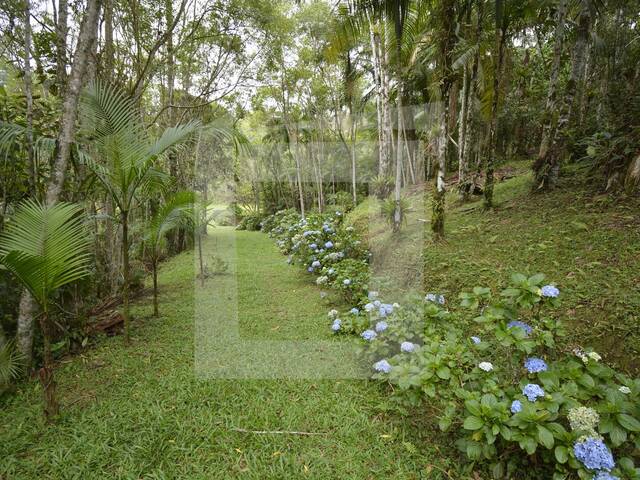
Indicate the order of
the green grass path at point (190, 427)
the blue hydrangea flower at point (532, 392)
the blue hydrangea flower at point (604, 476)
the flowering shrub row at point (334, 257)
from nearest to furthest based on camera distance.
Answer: the blue hydrangea flower at point (604, 476) < the blue hydrangea flower at point (532, 392) < the green grass path at point (190, 427) < the flowering shrub row at point (334, 257)

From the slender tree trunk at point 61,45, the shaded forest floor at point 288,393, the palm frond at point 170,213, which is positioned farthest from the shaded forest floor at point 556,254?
the slender tree trunk at point 61,45

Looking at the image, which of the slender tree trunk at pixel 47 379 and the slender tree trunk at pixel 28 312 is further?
the slender tree trunk at pixel 28 312

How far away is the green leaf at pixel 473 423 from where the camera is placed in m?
1.45

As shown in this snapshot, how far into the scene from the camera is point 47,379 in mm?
1943

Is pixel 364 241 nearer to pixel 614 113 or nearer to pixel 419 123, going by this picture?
pixel 614 113

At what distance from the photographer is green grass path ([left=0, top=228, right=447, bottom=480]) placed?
1721 mm

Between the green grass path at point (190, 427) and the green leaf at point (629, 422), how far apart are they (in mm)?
850

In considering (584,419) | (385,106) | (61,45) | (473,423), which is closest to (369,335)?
(473,423)

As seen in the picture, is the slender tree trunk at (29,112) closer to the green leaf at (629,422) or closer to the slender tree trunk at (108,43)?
the slender tree trunk at (108,43)

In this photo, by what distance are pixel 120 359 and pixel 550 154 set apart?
607cm

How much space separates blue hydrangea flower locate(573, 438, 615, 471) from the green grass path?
70 centimetres

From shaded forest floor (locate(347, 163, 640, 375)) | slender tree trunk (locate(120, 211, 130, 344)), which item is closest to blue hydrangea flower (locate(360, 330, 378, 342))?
shaded forest floor (locate(347, 163, 640, 375))

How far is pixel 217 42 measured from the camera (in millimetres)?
7242

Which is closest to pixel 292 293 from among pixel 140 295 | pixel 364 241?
pixel 364 241
